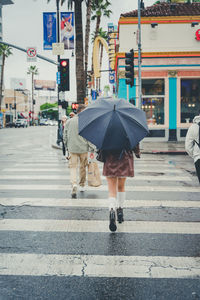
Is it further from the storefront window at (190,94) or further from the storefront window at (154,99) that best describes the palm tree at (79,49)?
the storefront window at (190,94)

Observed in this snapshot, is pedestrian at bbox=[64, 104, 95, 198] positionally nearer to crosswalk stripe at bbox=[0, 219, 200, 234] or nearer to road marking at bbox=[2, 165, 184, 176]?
crosswalk stripe at bbox=[0, 219, 200, 234]

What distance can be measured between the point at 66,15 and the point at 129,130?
16998 millimetres

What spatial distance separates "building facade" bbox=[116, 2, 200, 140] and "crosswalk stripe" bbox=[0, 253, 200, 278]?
1990cm

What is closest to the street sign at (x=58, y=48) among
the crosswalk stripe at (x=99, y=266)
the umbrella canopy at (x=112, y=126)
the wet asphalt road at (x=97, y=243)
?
the wet asphalt road at (x=97, y=243)

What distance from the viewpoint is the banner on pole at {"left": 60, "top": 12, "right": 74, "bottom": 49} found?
20609mm

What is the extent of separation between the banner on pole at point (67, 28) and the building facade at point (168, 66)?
4289 mm

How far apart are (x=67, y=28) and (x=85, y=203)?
15.6 m

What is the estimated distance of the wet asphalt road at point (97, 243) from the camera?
3572mm

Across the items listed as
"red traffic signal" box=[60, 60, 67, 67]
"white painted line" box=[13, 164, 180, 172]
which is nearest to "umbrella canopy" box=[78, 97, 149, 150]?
"white painted line" box=[13, 164, 180, 172]

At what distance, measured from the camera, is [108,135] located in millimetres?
5152

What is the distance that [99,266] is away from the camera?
13.4ft

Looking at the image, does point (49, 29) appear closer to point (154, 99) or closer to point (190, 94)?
point (154, 99)

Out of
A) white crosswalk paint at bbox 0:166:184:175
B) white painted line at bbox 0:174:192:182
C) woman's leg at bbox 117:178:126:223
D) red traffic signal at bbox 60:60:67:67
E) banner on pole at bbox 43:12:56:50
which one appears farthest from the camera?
banner on pole at bbox 43:12:56:50

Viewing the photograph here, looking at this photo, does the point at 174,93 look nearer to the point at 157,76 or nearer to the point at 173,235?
the point at 157,76
